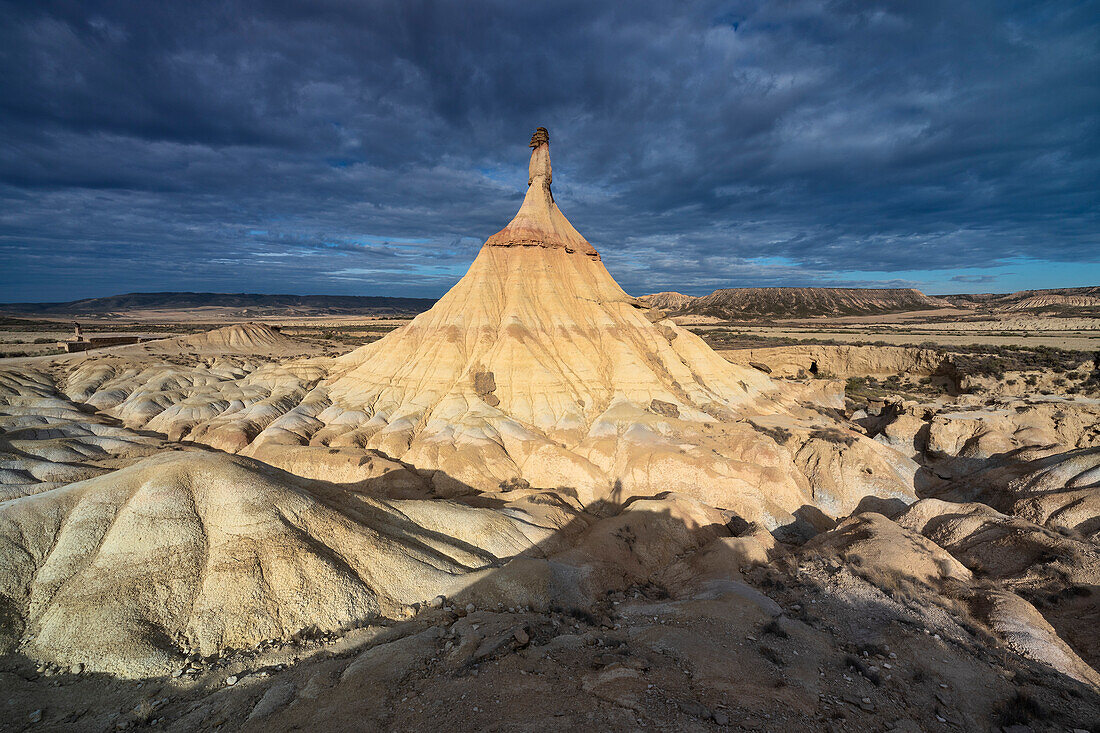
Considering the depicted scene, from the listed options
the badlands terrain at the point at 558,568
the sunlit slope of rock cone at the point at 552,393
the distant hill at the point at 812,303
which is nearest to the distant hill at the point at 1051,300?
the distant hill at the point at 812,303

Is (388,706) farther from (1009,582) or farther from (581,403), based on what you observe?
(581,403)

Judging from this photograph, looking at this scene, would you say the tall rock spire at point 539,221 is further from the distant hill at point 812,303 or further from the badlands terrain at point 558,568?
the distant hill at point 812,303

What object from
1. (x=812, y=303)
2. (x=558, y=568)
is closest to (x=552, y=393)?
(x=558, y=568)

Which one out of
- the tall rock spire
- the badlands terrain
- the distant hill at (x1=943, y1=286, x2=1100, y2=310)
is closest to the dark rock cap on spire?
the tall rock spire

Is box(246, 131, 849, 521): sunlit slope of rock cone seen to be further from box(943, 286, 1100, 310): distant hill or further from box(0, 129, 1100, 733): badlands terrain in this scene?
box(943, 286, 1100, 310): distant hill

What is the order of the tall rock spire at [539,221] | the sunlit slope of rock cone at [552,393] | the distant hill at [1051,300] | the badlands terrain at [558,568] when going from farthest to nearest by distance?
the distant hill at [1051,300] < the tall rock spire at [539,221] < the sunlit slope of rock cone at [552,393] < the badlands terrain at [558,568]

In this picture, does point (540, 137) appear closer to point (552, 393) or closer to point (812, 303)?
point (552, 393)
